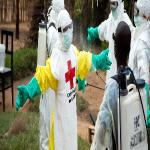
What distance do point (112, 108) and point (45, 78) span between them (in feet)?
3.30

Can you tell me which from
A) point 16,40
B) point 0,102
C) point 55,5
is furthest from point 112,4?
point 16,40

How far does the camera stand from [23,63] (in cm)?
962

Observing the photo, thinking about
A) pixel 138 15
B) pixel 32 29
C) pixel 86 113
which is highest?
pixel 138 15

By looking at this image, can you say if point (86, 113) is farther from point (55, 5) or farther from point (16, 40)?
point (16, 40)

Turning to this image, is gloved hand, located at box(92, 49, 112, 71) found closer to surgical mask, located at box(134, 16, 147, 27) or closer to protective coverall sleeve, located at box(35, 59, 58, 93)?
protective coverall sleeve, located at box(35, 59, 58, 93)

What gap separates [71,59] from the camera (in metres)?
4.86

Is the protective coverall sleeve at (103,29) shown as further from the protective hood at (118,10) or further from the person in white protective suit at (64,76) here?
the person in white protective suit at (64,76)

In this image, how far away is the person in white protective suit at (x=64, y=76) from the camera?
4.70 m

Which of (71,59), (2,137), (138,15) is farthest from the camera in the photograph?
(2,137)

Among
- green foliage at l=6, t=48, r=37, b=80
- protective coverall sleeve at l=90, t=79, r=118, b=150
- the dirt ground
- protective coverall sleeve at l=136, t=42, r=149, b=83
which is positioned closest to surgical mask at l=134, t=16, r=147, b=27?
protective coverall sleeve at l=136, t=42, r=149, b=83

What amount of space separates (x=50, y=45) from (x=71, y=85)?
34.8 inches

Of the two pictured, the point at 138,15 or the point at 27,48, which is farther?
the point at 27,48

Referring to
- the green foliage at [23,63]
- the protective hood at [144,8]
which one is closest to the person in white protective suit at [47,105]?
the protective hood at [144,8]

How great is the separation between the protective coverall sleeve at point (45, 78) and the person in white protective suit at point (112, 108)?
3.04ft
